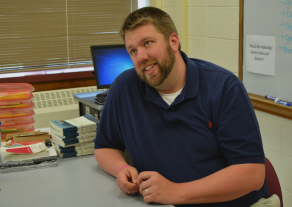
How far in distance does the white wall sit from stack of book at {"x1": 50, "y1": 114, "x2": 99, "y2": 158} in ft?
4.02

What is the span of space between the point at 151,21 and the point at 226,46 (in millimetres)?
1495

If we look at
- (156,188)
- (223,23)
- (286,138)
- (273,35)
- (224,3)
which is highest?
(224,3)

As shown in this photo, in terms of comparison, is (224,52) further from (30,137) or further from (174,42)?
(30,137)

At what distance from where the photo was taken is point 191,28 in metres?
3.12

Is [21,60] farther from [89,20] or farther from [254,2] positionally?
[254,2]

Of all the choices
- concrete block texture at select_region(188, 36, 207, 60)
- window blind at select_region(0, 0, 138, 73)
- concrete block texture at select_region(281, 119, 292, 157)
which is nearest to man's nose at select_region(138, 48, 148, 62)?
concrete block texture at select_region(281, 119, 292, 157)

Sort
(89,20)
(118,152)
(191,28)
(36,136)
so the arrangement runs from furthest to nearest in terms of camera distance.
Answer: (89,20) → (191,28) → (36,136) → (118,152)

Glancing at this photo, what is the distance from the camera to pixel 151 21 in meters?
1.32

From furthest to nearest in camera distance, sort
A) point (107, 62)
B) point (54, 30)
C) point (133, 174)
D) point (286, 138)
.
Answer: point (54, 30)
point (107, 62)
point (286, 138)
point (133, 174)

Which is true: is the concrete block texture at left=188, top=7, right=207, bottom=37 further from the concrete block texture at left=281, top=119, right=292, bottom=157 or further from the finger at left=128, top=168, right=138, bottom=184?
the finger at left=128, top=168, right=138, bottom=184

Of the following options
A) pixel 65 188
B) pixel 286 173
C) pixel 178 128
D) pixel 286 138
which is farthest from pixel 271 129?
pixel 65 188

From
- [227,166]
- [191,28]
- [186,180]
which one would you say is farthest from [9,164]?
[191,28]

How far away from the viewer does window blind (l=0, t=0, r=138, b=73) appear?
11.6 ft

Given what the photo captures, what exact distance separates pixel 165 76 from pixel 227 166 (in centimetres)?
43
